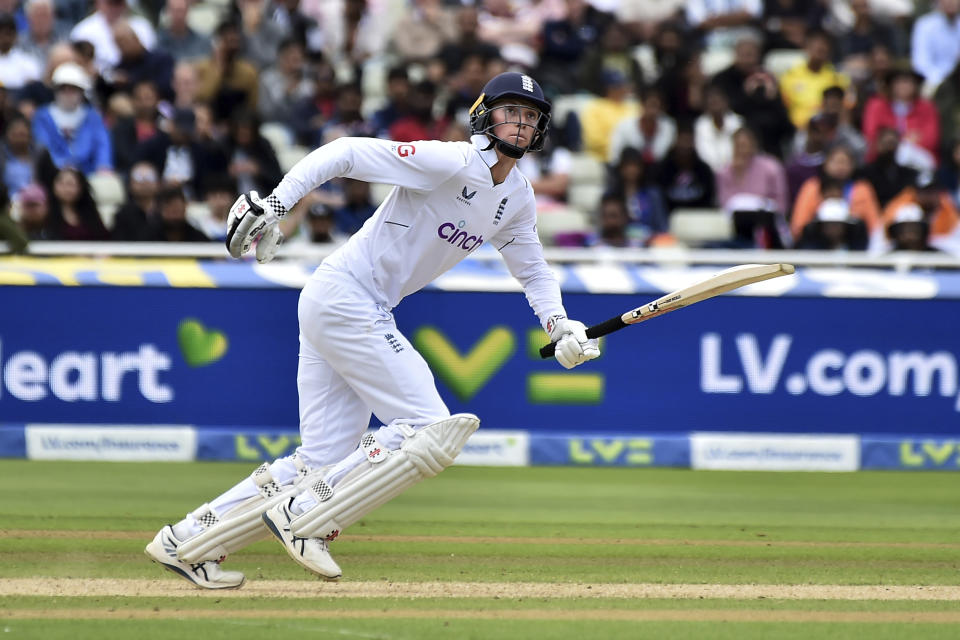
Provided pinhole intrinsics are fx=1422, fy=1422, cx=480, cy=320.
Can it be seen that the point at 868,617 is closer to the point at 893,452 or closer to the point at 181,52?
the point at 893,452

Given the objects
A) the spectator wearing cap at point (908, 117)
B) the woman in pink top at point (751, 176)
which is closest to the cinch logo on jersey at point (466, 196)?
the woman in pink top at point (751, 176)

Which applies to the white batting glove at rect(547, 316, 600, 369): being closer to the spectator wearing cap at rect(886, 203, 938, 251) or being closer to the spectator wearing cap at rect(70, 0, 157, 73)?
the spectator wearing cap at rect(886, 203, 938, 251)

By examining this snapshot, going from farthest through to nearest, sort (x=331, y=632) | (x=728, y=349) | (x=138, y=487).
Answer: (x=728, y=349) → (x=138, y=487) → (x=331, y=632)

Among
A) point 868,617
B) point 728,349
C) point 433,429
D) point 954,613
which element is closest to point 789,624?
point 868,617

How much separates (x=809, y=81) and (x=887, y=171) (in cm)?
166

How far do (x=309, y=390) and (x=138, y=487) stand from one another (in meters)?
3.12

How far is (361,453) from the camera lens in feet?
18.5

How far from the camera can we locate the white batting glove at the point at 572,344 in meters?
6.10

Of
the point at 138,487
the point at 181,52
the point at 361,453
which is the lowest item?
the point at 138,487

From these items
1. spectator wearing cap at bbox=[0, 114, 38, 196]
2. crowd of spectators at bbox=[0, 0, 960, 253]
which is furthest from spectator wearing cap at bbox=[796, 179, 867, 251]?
spectator wearing cap at bbox=[0, 114, 38, 196]

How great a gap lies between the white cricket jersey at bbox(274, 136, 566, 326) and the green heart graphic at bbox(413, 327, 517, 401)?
340cm

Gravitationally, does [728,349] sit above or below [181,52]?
below

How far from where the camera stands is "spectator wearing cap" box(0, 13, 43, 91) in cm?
1260

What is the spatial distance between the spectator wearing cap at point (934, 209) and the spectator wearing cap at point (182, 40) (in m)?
6.46
